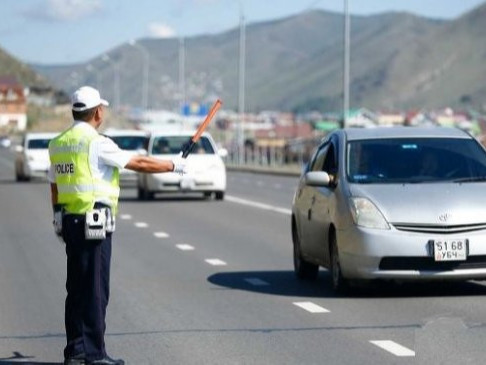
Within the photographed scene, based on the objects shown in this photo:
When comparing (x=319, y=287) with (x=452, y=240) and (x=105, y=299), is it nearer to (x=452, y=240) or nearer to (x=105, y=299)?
(x=452, y=240)

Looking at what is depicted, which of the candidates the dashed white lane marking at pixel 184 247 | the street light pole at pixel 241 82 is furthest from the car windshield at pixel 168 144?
the street light pole at pixel 241 82

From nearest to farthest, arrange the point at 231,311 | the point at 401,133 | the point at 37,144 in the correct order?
1. the point at 231,311
2. the point at 401,133
3. the point at 37,144

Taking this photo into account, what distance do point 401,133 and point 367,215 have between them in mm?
1689

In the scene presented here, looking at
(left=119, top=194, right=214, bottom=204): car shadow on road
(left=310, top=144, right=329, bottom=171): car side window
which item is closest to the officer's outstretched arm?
(left=310, top=144, right=329, bottom=171): car side window

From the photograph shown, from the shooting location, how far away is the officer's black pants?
1073 centimetres

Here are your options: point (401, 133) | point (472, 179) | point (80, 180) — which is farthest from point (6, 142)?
point (80, 180)

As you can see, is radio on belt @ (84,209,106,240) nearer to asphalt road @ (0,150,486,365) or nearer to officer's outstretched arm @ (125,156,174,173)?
officer's outstretched arm @ (125,156,174,173)

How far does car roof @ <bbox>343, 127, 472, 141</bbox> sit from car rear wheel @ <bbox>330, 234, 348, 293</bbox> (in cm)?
118

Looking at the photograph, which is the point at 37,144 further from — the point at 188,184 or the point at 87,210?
the point at 87,210

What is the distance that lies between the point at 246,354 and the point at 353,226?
362 centimetres

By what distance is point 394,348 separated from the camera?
39.0 ft

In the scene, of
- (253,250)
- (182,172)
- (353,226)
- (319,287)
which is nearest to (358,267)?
(353,226)

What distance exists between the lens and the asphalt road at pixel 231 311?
11789mm

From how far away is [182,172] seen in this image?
35.9ft
